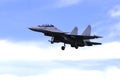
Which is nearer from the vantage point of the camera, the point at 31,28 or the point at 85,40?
the point at 31,28

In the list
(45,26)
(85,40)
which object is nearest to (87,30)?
(85,40)

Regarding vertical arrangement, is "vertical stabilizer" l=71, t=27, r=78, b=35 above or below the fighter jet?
above

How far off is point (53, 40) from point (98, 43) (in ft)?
48.2

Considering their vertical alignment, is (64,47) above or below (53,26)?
below

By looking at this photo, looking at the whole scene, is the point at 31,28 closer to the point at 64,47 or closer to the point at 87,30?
the point at 64,47

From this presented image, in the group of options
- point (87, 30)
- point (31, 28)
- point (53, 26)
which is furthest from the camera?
point (87, 30)

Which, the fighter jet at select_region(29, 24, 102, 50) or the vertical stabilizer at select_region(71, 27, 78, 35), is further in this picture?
the vertical stabilizer at select_region(71, 27, 78, 35)

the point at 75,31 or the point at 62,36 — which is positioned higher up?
the point at 75,31

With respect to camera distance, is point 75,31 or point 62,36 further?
point 75,31

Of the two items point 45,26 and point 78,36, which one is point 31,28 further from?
point 78,36

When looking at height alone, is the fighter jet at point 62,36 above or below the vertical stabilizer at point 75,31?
below

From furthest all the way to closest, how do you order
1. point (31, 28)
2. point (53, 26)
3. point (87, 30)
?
point (87, 30) → point (53, 26) → point (31, 28)

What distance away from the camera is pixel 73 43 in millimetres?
102625

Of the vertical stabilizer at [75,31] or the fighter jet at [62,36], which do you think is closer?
the fighter jet at [62,36]
